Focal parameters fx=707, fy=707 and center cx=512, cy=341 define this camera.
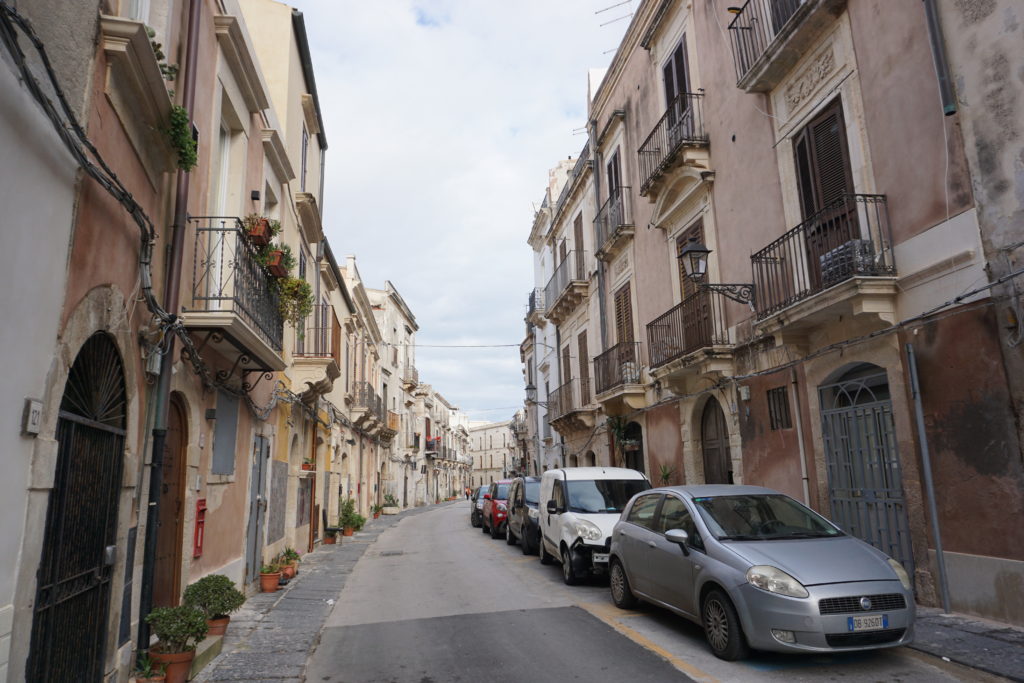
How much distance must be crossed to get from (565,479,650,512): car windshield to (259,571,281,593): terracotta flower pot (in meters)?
4.85

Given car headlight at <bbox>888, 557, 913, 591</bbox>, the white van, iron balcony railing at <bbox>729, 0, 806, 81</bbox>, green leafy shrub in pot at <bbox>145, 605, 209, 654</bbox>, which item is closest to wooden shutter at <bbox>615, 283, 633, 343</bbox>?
the white van

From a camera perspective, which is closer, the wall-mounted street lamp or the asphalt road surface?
the asphalt road surface

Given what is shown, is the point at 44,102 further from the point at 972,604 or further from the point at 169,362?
the point at 972,604

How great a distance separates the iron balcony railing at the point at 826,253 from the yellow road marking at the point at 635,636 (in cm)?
483

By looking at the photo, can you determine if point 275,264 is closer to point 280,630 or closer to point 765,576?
point 280,630

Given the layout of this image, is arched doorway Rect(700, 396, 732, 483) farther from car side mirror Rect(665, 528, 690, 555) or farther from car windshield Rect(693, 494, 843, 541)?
car side mirror Rect(665, 528, 690, 555)

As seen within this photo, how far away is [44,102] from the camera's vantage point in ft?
13.2

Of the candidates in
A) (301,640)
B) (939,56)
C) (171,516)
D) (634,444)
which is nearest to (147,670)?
(301,640)

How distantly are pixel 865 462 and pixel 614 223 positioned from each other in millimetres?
10871

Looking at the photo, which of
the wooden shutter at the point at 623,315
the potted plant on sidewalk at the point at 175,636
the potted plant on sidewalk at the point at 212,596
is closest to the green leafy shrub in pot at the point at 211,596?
the potted plant on sidewalk at the point at 212,596

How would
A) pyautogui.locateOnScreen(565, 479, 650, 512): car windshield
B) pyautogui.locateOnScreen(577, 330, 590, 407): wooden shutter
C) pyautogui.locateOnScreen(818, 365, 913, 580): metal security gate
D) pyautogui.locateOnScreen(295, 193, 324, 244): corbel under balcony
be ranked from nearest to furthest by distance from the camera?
pyautogui.locateOnScreen(818, 365, 913, 580): metal security gate, pyautogui.locateOnScreen(565, 479, 650, 512): car windshield, pyautogui.locateOnScreen(295, 193, 324, 244): corbel under balcony, pyautogui.locateOnScreen(577, 330, 590, 407): wooden shutter

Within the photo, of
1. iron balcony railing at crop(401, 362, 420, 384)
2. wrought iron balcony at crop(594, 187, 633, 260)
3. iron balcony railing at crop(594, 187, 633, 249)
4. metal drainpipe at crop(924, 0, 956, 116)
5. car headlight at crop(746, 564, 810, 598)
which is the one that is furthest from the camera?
iron balcony railing at crop(401, 362, 420, 384)

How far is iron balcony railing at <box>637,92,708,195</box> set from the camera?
13812 mm

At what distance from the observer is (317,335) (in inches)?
620
